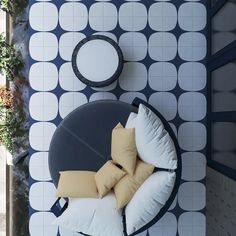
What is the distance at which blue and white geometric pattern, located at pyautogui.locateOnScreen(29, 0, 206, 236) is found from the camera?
3373 mm

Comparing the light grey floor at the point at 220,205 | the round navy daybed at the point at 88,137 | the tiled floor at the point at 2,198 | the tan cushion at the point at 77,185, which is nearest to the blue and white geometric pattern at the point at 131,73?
the light grey floor at the point at 220,205

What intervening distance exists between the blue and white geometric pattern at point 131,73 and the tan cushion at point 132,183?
89 centimetres

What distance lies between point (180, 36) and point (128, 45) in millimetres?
480

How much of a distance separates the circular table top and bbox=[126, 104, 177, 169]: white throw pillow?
2.28 ft

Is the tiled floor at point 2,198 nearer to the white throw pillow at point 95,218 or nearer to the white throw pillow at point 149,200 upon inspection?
the white throw pillow at point 95,218

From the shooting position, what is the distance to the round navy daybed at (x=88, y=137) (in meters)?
3.06

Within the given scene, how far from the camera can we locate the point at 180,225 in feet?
11.0

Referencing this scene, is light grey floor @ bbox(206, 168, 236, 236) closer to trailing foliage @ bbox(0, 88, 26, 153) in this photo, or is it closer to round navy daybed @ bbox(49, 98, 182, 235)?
round navy daybed @ bbox(49, 98, 182, 235)

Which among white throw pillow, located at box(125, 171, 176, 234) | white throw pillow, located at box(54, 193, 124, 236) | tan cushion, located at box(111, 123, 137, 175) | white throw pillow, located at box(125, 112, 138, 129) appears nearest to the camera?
white throw pillow, located at box(125, 171, 176, 234)

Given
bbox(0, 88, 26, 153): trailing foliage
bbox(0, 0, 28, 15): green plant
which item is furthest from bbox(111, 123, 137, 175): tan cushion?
bbox(0, 0, 28, 15): green plant

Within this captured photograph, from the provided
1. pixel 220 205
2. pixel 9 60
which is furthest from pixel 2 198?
pixel 220 205

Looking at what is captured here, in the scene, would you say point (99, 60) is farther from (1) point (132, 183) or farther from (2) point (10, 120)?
(2) point (10, 120)

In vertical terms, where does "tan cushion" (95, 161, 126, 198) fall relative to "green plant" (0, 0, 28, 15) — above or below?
below

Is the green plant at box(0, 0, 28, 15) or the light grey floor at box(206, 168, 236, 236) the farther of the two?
the green plant at box(0, 0, 28, 15)
